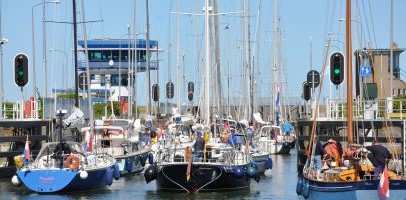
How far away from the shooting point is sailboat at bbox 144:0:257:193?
3988 cm

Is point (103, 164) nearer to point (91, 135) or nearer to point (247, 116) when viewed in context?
point (91, 135)

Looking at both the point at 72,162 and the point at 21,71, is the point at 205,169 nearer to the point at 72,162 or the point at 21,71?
the point at 72,162

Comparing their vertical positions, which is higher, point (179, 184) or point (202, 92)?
point (202, 92)

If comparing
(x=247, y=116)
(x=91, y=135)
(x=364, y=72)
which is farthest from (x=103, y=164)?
(x=247, y=116)

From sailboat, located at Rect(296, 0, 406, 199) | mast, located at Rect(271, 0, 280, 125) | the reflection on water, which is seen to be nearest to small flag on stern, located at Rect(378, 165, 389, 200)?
sailboat, located at Rect(296, 0, 406, 199)

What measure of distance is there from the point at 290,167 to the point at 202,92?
1316cm

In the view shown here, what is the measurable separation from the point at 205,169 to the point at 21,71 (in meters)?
9.41

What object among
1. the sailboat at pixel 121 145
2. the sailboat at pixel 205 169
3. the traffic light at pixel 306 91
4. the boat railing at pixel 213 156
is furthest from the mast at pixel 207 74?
the traffic light at pixel 306 91

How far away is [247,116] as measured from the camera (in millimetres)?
71438

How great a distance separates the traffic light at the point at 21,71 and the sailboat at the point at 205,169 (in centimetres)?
667

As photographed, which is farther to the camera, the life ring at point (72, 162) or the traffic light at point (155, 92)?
the traffic light at point (155, 92)

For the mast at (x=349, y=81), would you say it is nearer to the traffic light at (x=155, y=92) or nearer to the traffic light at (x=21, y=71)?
the traffic light at (x=21, y=71)

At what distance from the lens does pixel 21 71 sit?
44.0 meters

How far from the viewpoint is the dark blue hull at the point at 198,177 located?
39.8 m
